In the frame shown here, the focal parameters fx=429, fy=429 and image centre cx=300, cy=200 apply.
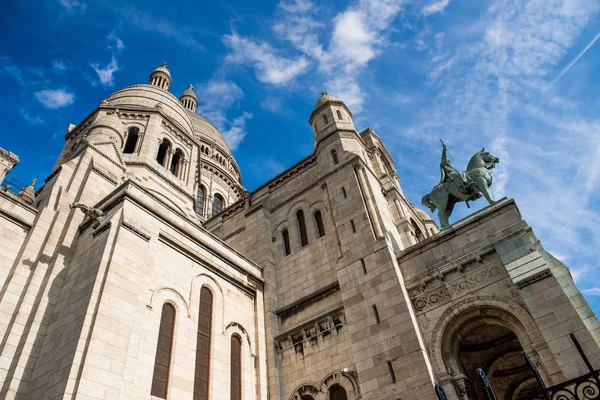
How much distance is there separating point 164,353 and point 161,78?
38.8m

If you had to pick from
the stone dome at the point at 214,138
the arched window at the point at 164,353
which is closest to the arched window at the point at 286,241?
the arched window at the point at 164,353

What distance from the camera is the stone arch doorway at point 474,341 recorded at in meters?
13.7

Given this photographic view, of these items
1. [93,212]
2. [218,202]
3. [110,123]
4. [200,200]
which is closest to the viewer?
[93,212]

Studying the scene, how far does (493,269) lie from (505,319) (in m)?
1.72

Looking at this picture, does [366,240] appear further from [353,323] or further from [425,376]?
[425,376]

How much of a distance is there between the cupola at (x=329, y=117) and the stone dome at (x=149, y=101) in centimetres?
1218

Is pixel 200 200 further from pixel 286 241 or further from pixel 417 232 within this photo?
pixel 417 232

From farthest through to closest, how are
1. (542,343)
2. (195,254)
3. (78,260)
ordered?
(195,254), (78,260), (542,343)

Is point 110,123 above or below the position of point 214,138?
below

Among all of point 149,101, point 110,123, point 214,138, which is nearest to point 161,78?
point 214,138

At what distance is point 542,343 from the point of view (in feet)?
42.0

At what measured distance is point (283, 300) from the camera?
20.3 m

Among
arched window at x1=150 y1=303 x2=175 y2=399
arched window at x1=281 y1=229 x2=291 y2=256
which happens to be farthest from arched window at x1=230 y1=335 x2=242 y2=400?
arched window at x1=281 y1=229 x2=291 y2=256

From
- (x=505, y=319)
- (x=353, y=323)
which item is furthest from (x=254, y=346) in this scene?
(x=505, y=319)
